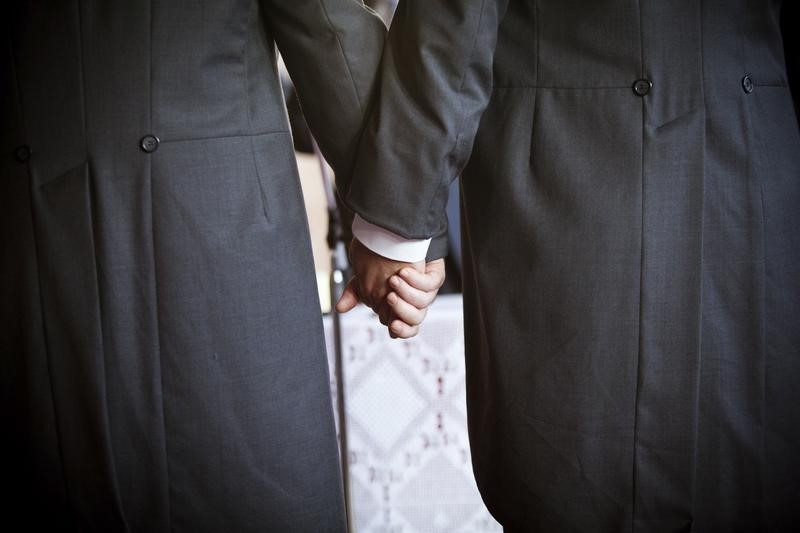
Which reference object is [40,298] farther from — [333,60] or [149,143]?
[333,60]

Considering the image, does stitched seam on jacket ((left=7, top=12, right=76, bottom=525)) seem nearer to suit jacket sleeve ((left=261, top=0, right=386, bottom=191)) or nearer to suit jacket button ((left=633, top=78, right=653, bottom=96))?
suit jacket sleeve ((left=261, top=0, right=386, bottom=191))

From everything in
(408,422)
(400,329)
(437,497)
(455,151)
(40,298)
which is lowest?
(437,497)

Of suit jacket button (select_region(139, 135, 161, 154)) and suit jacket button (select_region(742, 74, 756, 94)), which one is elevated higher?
suit jacket button (select_region(742, 74, 756, 94))

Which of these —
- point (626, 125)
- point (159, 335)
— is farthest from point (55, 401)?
point (626, 125)

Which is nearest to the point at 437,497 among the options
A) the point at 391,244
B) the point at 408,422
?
the point at 408,422

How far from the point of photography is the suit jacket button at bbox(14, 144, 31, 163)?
2.67 feet

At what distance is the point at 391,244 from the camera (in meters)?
0.94

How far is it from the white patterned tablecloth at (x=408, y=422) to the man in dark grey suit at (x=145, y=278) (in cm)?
94

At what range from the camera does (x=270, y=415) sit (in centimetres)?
87

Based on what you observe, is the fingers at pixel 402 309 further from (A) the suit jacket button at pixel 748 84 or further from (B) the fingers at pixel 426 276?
(A) the suit jacket button at pixel 748 84

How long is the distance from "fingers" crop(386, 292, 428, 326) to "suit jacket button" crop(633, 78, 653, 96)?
377mm

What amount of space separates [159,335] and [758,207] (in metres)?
0.67

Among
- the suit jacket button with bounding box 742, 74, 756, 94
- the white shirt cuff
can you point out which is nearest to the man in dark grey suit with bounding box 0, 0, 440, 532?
the white shirt cuff

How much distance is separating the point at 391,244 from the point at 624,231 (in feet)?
0.93
